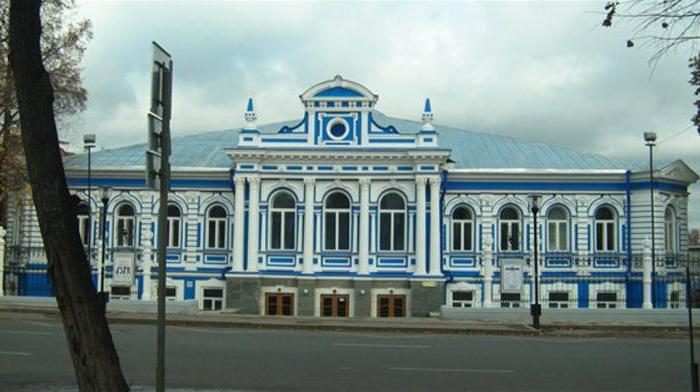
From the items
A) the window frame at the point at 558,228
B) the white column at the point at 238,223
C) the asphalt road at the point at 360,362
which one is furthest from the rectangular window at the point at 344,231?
the asphalt road at the point at 360,362

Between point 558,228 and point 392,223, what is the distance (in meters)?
7.21

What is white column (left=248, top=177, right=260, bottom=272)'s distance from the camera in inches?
1208

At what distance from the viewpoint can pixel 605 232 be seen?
32375mm

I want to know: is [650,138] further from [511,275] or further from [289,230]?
[289,230]

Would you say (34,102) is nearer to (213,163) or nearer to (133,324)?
(133,324)

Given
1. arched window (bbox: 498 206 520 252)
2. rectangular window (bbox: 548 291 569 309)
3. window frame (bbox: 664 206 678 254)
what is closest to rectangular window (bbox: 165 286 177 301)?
arched window (bbox: 498 206 520 252)

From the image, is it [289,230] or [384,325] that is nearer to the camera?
[384,325]

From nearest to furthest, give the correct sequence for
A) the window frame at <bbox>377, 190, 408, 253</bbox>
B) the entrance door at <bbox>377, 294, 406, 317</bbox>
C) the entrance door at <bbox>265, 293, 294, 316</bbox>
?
the entrance door at <bbox>377, 294, 406, 317</bbox> < the entrance door at <bbox>265, 293, 294, 316</bbox> < the window frame at <bbox>377, 190, 408, 253</bbox>

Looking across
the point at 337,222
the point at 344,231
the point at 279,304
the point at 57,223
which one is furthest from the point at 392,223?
the point at 57,223

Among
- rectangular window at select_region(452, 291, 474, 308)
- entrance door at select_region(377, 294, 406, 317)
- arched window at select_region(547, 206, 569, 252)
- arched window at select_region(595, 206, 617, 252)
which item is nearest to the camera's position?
entrance door at select_region(377, 294, 406, 317)

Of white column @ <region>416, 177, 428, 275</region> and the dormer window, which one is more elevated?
the dormer window

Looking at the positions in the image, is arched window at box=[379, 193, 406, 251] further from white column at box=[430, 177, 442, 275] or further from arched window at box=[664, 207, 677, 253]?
arched window at box=[664, 207, 677, 253]

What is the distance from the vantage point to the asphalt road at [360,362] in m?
12.6

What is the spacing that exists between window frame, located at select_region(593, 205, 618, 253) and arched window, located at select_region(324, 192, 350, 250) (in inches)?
405
